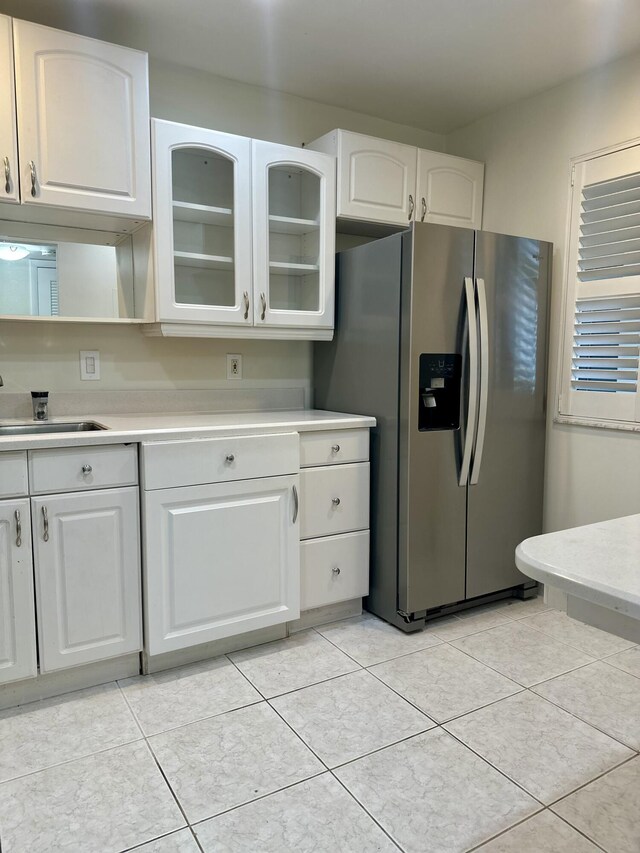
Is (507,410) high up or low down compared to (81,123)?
down

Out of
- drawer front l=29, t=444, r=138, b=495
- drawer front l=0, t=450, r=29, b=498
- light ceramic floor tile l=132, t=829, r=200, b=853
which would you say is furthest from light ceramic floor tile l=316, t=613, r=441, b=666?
drawer front l=0, t=450, r=29, b=498

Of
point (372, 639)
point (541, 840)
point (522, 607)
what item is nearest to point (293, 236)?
point (372, 639)

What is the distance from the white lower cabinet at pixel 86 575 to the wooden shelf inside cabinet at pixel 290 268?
3.72 ft

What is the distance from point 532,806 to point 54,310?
7.48 feet

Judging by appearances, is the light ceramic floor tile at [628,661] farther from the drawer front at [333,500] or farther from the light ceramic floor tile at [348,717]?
the drawer front at [333,500]

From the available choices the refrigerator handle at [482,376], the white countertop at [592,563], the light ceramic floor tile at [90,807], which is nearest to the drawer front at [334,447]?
the refrigerator handle at [482,376]

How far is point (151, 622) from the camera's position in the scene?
2.03 metres

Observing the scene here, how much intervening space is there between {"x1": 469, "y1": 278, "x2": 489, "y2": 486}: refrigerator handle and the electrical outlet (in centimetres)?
111

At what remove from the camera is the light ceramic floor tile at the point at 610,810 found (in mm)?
1394

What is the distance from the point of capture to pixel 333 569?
8.15 ft

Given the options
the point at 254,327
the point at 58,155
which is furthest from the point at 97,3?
the point at 254,327

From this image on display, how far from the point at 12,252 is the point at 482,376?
1930mm

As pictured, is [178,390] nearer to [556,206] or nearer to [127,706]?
[127,706]

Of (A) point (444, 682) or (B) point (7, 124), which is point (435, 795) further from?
(B) point (7, 124)
